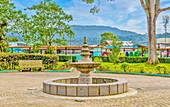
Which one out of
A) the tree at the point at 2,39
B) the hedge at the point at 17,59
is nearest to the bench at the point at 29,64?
the hedge at the point at 17,59

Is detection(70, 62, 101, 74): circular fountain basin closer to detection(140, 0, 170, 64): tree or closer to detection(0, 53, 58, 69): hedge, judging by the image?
detection(0, 53, 58, 69): hedge

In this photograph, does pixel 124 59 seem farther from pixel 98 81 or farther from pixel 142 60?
pixel 98 81

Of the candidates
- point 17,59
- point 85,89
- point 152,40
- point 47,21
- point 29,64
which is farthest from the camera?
point 47,21

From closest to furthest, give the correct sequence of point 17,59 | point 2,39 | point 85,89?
point 85,89 < point 17,59 < point 2,39

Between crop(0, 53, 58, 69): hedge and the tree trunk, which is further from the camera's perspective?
the tree trunk

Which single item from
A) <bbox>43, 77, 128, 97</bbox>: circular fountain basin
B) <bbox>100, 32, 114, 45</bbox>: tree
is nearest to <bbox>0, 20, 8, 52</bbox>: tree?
<bbox>43, 77, 128, 97</bbox>: circular fountain basin

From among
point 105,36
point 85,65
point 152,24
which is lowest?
point 85,65

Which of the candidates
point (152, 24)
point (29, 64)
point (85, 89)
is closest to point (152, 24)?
point (152, 24)

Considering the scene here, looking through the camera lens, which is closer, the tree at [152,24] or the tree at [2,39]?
the tree at [152,24]

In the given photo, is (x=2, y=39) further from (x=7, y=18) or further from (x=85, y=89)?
(x=85, y=89)

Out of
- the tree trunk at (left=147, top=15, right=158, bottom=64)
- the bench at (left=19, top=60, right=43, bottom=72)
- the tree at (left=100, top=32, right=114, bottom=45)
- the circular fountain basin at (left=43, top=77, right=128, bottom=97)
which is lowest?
the circular fountain basin at (left=43, top=77, right=128, bottom=97)

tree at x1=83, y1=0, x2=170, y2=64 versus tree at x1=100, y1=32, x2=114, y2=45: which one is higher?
tree at x1=100, y1=32, x2=114, y2=45

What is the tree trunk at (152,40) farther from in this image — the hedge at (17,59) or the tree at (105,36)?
the tree at (105,36)

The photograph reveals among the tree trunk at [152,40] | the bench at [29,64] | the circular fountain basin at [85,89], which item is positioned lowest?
the circular fountain basin at [85,89]
